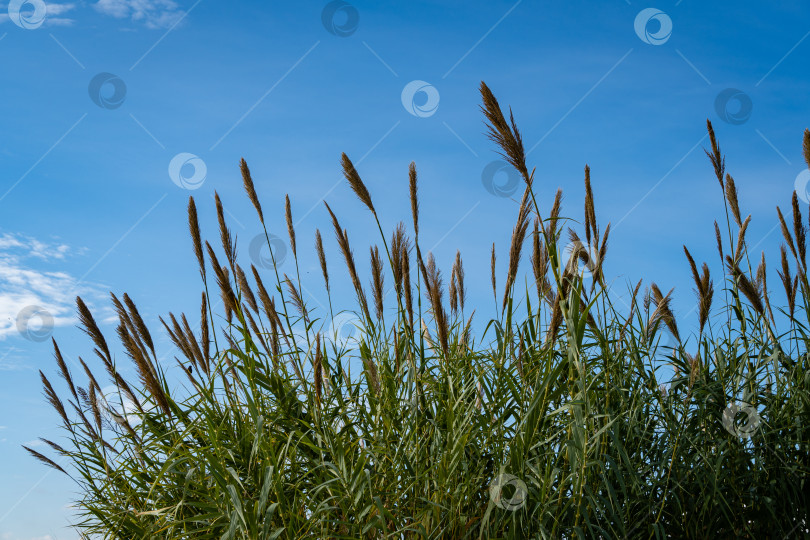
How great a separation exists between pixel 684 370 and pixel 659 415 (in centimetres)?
43

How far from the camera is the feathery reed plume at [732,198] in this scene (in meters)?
2.83

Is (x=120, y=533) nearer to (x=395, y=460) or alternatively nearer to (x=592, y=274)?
(x=395, y=460)

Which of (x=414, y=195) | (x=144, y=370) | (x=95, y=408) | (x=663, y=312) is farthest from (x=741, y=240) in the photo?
(x=95, y=408)

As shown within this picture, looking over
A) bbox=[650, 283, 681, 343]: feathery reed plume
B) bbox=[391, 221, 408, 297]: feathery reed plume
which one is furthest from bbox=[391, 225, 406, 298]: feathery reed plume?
bbox=[650, 283, 681, 343]: feathery reed plume

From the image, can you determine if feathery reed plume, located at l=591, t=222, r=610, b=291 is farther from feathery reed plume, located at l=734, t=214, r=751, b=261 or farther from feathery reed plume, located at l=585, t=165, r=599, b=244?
feathery reed plume, located at l=734, t=214, r=751, b=261

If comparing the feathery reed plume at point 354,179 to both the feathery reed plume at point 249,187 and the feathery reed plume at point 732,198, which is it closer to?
the feathery reed plume at point 249,187

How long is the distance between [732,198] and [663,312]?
2.53 feet

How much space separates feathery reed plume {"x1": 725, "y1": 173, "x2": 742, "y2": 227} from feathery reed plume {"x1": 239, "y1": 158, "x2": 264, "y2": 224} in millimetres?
2053

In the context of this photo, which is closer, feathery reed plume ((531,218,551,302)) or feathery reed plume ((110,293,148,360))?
feathery reed plume ((531,218,551,302))

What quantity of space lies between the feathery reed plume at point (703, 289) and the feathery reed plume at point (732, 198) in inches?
13.2

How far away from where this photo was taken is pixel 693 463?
2.31 metres

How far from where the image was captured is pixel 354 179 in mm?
2414

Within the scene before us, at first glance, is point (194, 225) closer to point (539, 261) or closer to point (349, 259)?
point (349, 259)

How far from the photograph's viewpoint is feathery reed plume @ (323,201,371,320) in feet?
8.60
